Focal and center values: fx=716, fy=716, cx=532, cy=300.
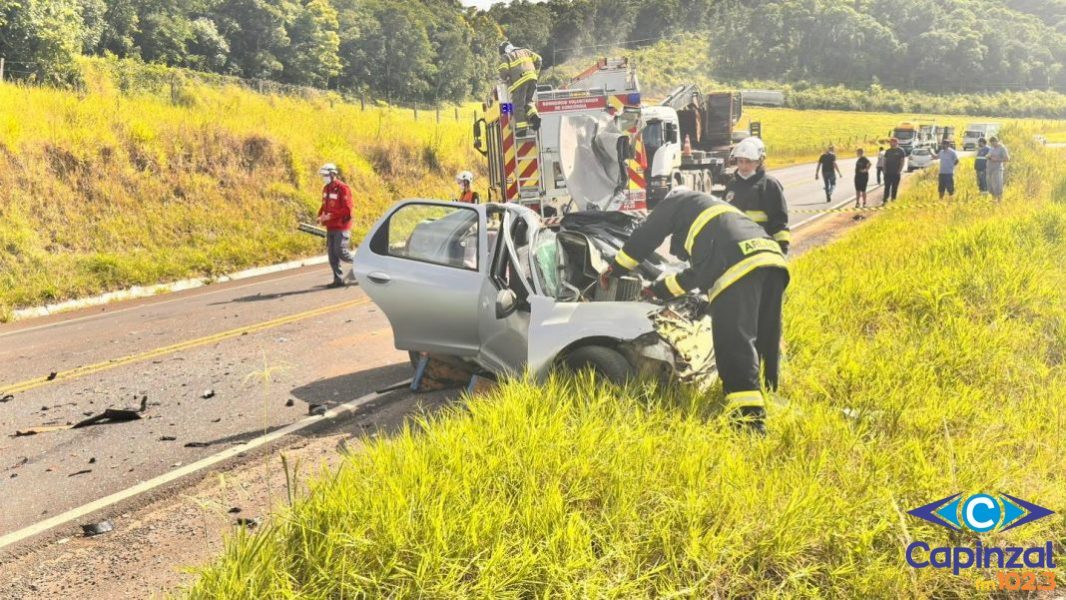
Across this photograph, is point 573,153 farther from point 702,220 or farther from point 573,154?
point 702,220

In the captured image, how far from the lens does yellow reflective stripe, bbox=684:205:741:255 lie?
450cm

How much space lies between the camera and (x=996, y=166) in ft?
51.8

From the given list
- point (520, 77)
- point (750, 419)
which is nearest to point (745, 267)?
point (750, 419)

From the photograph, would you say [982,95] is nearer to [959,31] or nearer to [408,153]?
[959,31]

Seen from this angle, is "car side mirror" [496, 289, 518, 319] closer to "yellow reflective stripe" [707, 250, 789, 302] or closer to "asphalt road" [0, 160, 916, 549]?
"asphalt road" [0, 160, 916, 549]

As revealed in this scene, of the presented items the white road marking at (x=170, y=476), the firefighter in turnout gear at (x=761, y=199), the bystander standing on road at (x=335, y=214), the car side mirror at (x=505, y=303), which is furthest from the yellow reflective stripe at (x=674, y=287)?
the bystander standing on road at (x=335, y=214)

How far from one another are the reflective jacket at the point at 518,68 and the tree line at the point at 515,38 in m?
18.3

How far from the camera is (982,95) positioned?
79.9 m

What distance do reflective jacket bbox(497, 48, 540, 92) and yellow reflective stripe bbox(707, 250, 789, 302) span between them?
29.4 feet

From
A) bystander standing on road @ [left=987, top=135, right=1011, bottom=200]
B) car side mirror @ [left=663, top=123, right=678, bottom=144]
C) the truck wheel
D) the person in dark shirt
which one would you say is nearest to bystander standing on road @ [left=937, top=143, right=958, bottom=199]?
bystander standing on road @ [left=987, top=135, right=1011, bottom=200]

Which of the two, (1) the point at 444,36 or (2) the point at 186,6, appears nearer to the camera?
(2) the point at 186,6

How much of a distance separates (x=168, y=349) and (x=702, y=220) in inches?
230

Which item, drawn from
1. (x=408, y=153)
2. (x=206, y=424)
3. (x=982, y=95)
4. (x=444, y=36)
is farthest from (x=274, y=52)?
(x=982, y=95)

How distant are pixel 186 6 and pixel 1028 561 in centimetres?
7009
